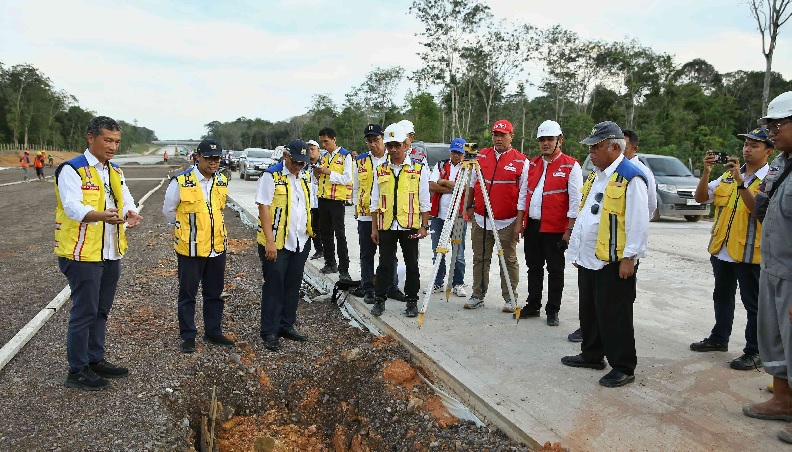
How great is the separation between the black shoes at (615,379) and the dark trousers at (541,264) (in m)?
1.42

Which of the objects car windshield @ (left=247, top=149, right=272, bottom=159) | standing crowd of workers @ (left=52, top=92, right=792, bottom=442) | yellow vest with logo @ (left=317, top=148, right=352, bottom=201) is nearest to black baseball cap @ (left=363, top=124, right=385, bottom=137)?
standing crowd of workers @ (left=52, top=92, right=792, bottom=442)

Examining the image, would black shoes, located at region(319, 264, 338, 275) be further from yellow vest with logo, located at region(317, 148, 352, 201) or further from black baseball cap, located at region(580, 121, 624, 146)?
black baseball cap, located at region(580, 121, 624, 146)

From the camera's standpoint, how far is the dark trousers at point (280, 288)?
15.9ft

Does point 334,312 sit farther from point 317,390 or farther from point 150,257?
point 150,257

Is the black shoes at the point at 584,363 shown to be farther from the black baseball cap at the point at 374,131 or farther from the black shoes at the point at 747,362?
the black baseball cap at the point at 374,131

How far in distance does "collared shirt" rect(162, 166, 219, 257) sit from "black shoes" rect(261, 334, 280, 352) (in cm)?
89

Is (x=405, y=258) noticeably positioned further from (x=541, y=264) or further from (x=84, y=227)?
(x=84, y=227)

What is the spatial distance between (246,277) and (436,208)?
2.95 m

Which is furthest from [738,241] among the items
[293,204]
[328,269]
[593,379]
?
[328,269]

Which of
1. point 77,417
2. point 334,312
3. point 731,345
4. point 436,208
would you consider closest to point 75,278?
point 77,417

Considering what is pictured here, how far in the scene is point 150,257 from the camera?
8.91 meters

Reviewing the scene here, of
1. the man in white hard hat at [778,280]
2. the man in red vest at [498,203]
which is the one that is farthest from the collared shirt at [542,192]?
the man in white hard hat at [778,280]

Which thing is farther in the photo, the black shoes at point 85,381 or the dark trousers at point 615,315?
the black shoes at point 85,381

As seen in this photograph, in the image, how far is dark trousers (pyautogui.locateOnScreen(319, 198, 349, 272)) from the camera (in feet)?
22.5
